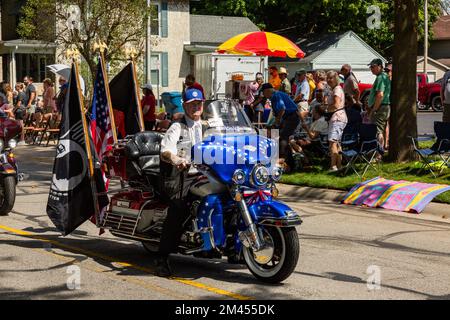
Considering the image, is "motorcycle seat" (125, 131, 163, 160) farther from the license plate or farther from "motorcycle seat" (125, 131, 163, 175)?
the license plate

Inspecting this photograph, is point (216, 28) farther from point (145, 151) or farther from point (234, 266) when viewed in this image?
point (234, 266)

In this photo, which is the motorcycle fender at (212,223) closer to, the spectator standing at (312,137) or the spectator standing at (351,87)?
the spectator standing at (312,137)

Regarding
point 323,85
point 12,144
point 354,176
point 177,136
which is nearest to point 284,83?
point 323,85

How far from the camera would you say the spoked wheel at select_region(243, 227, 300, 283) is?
7.18m

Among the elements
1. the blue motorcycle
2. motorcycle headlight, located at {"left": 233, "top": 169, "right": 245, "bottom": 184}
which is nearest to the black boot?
the blue motorcycle

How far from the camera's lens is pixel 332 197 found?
13602 mm

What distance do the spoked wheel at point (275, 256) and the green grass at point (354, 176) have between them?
6.53 meters

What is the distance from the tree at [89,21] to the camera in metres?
26.0

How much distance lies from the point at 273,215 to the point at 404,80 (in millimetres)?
8847

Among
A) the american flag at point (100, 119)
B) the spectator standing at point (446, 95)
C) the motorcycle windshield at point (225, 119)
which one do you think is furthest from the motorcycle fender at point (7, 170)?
the spectator standing at point (446, 95)

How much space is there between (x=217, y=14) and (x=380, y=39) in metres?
12.2

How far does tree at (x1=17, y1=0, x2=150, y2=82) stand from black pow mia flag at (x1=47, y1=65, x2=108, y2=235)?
15.9 meters
